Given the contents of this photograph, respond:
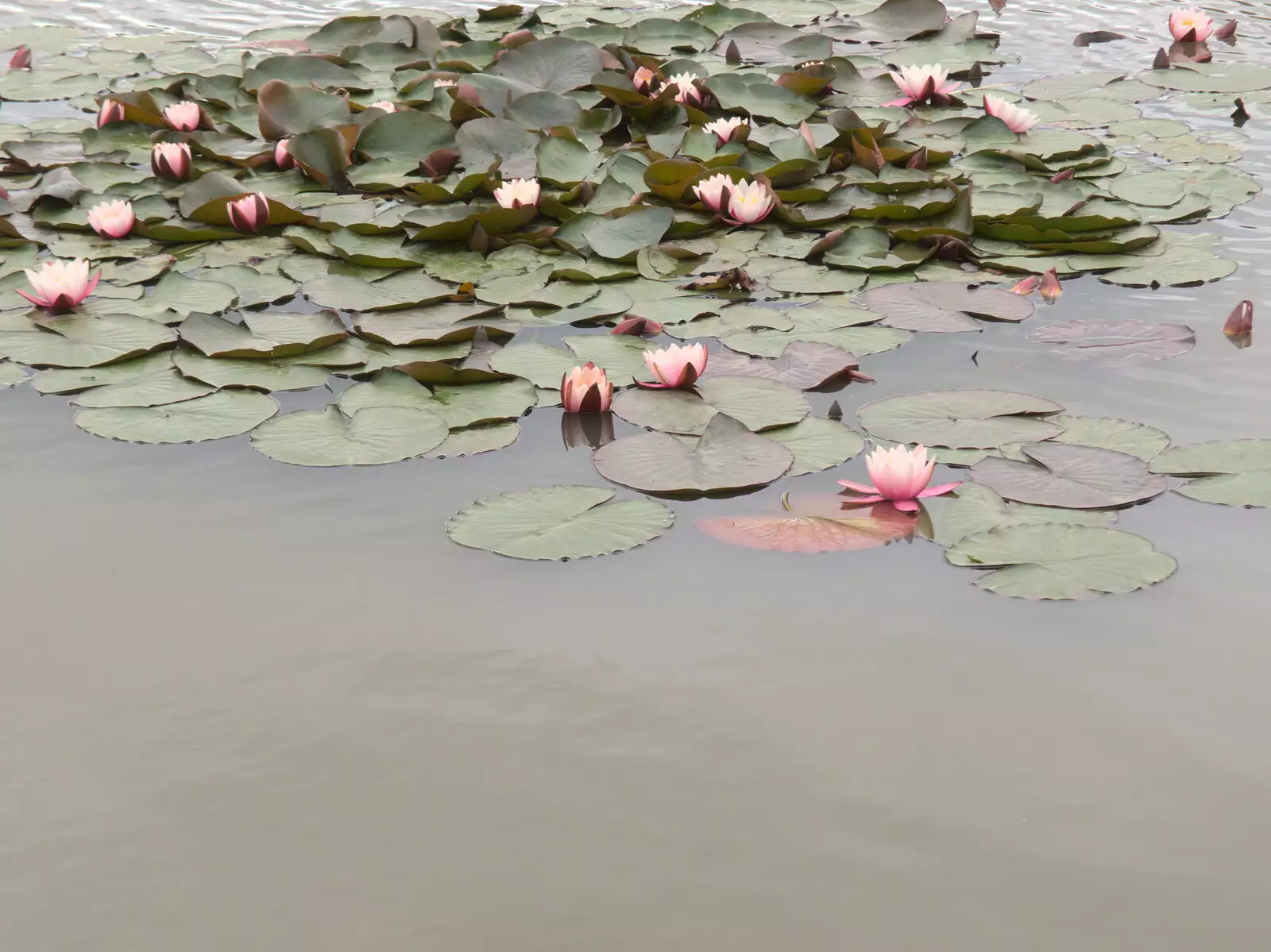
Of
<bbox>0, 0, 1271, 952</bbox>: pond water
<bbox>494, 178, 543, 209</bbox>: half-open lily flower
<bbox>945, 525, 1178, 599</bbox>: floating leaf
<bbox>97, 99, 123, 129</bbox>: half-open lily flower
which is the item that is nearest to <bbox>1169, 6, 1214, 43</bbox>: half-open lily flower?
<bbox>494, 178, 543, 209</bbox>: half-open lily flower

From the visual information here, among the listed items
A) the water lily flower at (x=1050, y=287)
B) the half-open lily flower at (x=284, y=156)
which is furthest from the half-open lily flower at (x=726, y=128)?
the half-open lily flower at (x=284, y=156)

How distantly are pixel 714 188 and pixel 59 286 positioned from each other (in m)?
2.34

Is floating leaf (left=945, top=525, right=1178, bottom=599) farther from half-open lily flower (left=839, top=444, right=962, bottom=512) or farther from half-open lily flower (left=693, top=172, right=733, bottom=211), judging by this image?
half-open lily flower (left=693, top=172, right=733, bottom=211)

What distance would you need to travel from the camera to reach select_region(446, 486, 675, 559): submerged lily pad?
9.43ft

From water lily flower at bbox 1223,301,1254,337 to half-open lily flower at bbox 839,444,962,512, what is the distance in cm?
155

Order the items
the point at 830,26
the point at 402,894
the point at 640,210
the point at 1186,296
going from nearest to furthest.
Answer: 1. the point at 402,894
2. the point at 1186,296
3. the point at 640,210
4. the point at 830,26

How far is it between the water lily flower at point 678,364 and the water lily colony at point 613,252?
1cm

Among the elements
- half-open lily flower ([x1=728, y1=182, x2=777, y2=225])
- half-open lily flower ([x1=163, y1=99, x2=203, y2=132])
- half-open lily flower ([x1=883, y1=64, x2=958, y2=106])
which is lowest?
half-open lily flower ([x1=728, y1=182, x2=777, y2=225])

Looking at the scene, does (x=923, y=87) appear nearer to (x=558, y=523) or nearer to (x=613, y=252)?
(x=613, y=252)

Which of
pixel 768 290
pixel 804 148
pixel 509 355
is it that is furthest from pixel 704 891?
pixel 804 148

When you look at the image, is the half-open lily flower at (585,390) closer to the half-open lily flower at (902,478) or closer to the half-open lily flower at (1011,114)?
the half-open lily flower at (902,478)

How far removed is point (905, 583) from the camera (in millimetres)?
2775

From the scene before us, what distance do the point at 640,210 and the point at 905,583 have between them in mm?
2339

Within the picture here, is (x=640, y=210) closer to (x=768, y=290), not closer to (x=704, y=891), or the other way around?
(x=768, y=290)
